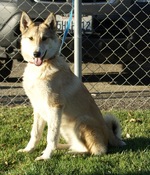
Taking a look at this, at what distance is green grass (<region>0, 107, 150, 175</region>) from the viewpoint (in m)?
3.89

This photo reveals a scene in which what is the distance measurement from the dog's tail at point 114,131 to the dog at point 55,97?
0.25 feet

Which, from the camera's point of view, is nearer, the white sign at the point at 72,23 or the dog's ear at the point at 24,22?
→ the dog's ear at the point at 24,22

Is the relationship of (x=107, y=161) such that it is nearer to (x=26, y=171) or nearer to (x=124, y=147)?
(x=124, y=147)

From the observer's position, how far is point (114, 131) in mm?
4516

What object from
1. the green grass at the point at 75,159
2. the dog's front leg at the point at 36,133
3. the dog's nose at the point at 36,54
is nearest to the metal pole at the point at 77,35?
the green grass at the point at 75,159

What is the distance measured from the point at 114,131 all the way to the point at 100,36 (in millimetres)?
1742

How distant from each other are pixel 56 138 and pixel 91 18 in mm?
2098

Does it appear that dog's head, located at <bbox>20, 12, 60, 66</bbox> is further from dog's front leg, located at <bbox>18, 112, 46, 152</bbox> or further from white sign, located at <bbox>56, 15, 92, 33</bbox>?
white sign, located at <bbox>56, 15, 92, 33</bbox>

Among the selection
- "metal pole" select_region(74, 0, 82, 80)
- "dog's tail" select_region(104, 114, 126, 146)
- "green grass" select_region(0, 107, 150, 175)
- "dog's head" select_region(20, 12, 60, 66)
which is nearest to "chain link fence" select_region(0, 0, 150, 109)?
"metal pole" select_region(74, 0, 82, 80)

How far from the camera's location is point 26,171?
385 centimetres

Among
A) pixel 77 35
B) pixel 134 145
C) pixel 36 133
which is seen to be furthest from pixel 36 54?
pixel 77 35

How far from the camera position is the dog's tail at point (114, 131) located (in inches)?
175

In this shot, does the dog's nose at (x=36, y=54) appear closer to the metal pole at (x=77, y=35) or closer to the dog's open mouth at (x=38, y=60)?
the dog's open mouth at (x=38, y=60)

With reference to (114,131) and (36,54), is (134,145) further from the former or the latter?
(36,54)
